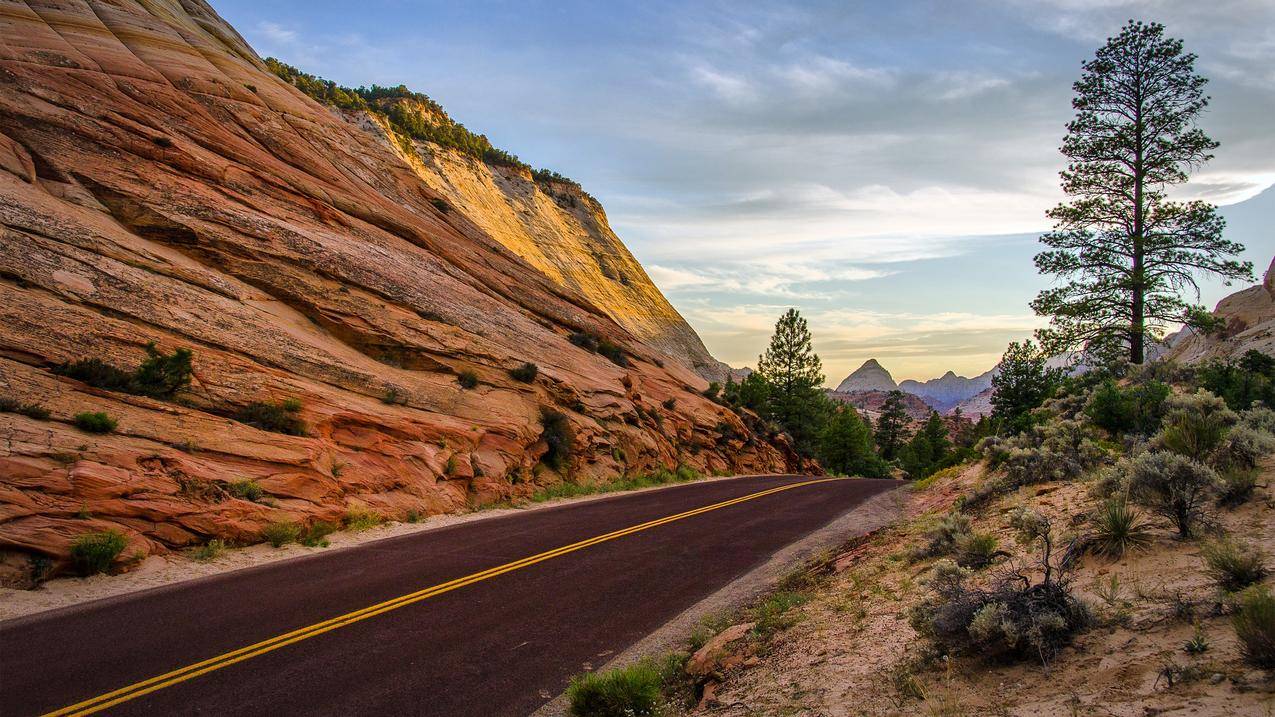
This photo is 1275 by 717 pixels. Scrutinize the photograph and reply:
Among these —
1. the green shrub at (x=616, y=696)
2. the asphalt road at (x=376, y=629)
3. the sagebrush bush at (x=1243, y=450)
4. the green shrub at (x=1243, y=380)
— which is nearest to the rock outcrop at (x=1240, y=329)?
the green shrub at (x=1243, y=380)

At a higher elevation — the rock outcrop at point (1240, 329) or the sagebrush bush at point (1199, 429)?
the rock outcrop at point (1240, 329)

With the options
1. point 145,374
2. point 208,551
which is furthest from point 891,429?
point 208,551

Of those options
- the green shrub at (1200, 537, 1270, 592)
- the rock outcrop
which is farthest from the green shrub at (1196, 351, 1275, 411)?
the green shrub at (1200, 537, 1270, 592)

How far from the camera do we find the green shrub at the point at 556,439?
20.8 meters

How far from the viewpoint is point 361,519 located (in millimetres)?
12930

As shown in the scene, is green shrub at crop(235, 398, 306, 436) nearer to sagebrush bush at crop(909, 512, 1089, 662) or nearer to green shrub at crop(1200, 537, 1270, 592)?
sagebrush bush at crop(909, 512, 1089, 662)

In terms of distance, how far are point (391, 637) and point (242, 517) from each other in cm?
591

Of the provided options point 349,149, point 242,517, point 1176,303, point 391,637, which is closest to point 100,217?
point 242,517

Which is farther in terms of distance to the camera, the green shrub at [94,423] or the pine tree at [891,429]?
the pine tree at [891,429]

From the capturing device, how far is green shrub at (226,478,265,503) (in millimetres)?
11242

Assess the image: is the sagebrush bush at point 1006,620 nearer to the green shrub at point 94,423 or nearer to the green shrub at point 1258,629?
the green shrub at point 1258,629

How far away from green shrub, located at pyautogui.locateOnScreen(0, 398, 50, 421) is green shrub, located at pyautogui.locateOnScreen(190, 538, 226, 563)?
10.8 ft

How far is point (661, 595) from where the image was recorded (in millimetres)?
8742

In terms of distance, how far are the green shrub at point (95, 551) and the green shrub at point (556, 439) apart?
12.6 m
